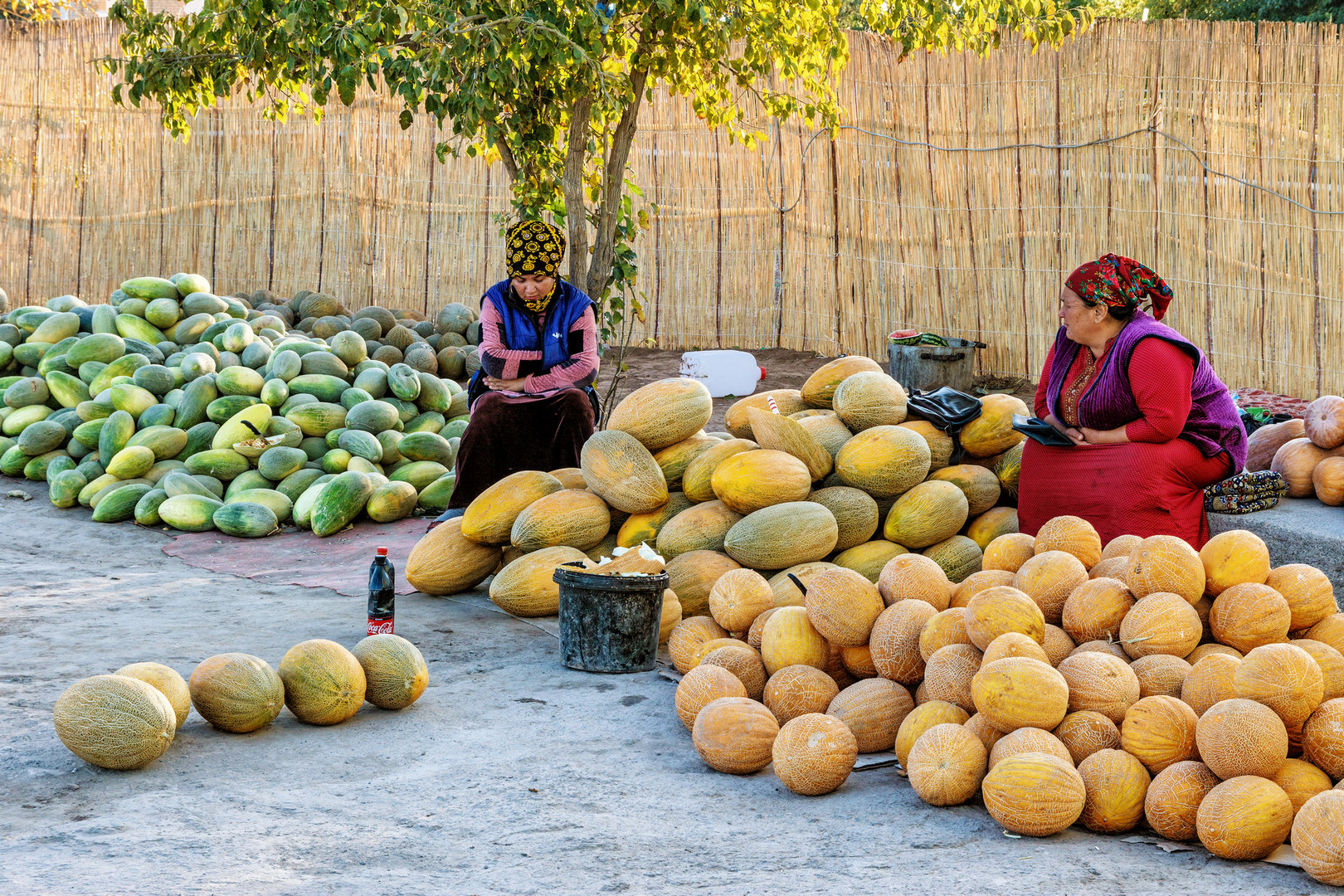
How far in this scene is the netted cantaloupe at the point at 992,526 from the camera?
18.3 ft

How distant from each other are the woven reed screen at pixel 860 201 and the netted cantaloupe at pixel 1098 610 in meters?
5.22

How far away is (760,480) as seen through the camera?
5.24m

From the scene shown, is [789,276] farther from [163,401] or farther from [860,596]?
[860,596]

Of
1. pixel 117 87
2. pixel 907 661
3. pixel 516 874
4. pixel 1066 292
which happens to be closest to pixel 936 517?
pixel 1066 292

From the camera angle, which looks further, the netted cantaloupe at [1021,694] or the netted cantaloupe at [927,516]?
the netted cantaloupe at [927,516]

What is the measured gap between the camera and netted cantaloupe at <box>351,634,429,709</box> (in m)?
4.03

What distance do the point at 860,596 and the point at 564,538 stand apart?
1.87 metres

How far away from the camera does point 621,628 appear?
4.62 m

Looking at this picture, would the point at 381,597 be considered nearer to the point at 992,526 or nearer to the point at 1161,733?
the point at 992,526

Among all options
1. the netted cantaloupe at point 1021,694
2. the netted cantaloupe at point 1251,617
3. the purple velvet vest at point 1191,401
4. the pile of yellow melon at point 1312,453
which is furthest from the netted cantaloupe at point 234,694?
the pile of yellow melon at point 1312,453

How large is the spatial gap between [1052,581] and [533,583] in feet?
7.91

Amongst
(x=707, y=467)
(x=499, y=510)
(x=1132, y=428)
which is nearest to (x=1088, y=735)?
(x=1132, y=428)

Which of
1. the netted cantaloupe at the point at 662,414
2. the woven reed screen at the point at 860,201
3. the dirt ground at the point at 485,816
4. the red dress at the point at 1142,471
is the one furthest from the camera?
the woven reed screen at the point at 860,201

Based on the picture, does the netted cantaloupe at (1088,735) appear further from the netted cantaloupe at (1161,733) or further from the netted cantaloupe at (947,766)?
the netted cantaloupe at (947,766)
